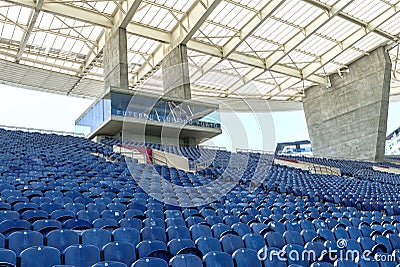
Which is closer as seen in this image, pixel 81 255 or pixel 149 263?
pixel 149 263

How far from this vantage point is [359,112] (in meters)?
29.7

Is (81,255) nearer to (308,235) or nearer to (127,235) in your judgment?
(127,235)

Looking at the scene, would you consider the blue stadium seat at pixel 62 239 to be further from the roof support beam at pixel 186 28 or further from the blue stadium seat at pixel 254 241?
the roof support beam at pixel 186 28

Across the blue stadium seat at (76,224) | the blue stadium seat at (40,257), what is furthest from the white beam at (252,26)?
the blue stadium seat at (40,257)

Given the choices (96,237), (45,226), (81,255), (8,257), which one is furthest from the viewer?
(45,226)

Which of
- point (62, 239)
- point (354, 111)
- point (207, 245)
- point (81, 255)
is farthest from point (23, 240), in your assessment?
point (354, 111)

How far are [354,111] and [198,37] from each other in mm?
14772

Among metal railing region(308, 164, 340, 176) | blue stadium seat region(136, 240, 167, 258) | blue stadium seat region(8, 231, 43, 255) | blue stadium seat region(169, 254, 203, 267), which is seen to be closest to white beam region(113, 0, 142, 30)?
metal railing region(308, 164, 340, 176)

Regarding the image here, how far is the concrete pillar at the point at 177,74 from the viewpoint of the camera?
77.8 feet

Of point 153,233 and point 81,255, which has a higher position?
point 153,233

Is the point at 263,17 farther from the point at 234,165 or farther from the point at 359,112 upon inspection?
the point at 359,112

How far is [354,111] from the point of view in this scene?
30172 mm

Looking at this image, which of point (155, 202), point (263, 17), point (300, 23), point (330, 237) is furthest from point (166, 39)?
point (330, 237)

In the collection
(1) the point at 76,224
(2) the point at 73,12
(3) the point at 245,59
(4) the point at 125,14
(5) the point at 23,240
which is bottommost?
(5) the point at 23,240
